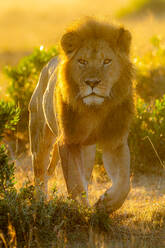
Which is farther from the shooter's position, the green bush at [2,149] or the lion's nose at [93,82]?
the green bush at [2,149]

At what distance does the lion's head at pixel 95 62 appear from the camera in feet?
14.3

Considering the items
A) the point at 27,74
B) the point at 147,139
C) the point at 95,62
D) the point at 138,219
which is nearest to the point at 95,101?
the point at 95,62

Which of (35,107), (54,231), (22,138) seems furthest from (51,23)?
(54,231)

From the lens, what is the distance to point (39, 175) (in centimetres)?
589

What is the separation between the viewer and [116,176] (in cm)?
464

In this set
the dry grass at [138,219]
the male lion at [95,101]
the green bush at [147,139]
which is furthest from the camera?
the green bush at [147,139]

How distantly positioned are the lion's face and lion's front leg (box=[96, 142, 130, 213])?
0.61m

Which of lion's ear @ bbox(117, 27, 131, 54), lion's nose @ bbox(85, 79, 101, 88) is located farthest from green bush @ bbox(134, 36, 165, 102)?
lion's nose @ bbox(85, 79, 101, 88)

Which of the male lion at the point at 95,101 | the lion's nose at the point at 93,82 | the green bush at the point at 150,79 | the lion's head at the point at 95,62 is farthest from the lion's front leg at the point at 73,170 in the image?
the green bush at the point at 150,79

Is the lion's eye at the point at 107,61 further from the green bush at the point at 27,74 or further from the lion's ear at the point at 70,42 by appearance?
the green bush at the point at 27,74

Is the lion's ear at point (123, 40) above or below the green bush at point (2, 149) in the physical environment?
above

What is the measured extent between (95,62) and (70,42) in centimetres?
37

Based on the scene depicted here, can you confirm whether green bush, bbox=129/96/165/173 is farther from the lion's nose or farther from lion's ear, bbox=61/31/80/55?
the lion's nose

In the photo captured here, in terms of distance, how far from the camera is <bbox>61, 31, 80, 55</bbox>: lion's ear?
4586 millimetres
